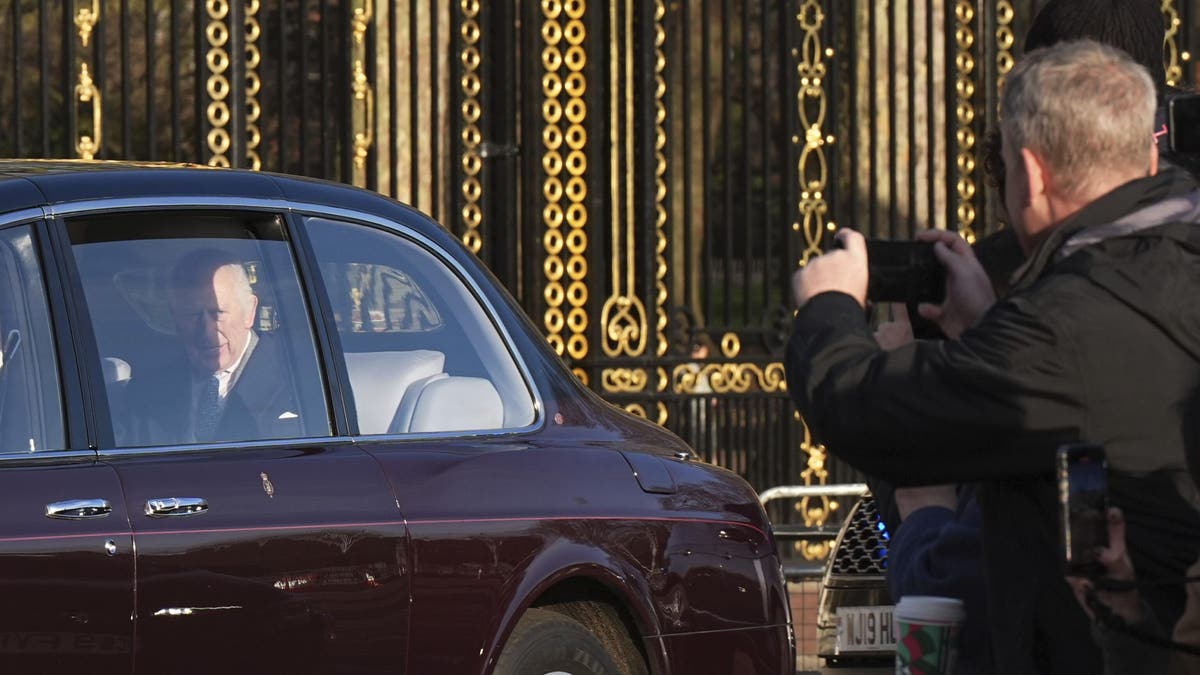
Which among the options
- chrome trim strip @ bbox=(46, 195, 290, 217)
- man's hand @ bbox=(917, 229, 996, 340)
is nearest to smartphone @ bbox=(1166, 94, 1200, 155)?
man's hand @ bbox=(917, 229, 996, 340)

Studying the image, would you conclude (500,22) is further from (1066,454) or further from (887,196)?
(1066,454)

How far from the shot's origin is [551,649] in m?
5.18

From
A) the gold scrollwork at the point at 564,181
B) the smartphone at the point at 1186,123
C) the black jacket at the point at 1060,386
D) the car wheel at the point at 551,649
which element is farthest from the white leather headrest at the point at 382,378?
the gold scrollwork at the point at 564,181

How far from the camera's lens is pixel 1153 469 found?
3055mm

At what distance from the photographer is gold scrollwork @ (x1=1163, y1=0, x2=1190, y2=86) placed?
12148 mm

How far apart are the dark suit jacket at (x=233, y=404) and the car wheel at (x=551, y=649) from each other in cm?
63

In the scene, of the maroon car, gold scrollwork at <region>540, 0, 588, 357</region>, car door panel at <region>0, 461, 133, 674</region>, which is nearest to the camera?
car door panel at <region>0, 461, 133, 674</region>

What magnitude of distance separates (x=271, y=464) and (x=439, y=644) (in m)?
0.48

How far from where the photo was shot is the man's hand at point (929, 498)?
3621 millimetres

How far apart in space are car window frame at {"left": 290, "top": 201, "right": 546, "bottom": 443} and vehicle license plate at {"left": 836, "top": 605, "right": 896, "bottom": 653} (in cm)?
77

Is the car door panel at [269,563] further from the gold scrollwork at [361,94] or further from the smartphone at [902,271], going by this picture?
the gold scrollwork at [361,94]

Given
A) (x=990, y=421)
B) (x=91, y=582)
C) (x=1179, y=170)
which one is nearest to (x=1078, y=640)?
(x=990, y=421)

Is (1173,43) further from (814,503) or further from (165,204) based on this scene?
(165,204)

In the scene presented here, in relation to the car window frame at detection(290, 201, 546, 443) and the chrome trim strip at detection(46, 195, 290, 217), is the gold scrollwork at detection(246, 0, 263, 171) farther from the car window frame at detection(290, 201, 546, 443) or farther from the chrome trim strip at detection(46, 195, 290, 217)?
the chrome trim strip at detection(46, 195, 290, 217)
